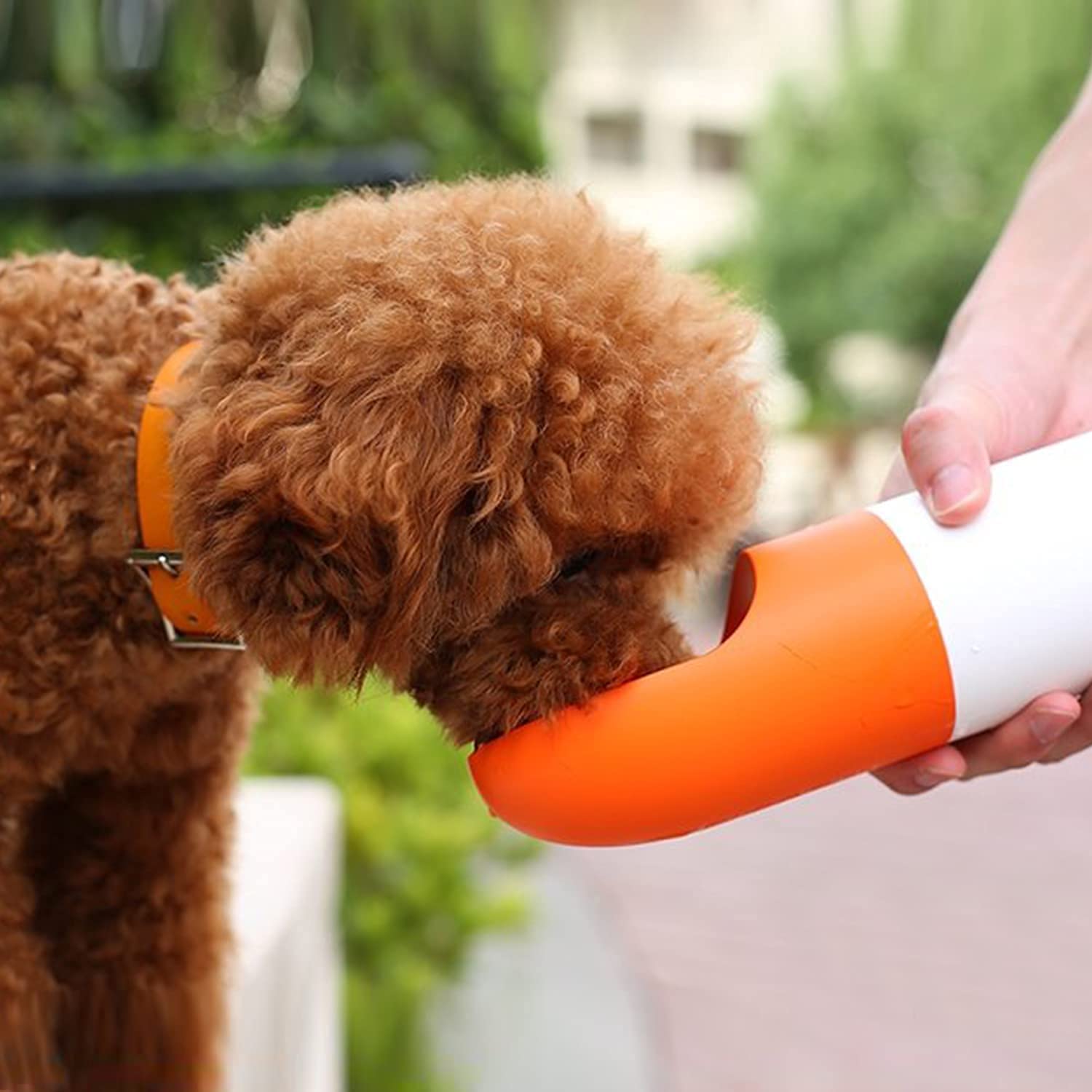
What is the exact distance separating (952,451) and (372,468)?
394 millimetres

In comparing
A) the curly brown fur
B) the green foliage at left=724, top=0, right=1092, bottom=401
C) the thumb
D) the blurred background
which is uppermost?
the thumb

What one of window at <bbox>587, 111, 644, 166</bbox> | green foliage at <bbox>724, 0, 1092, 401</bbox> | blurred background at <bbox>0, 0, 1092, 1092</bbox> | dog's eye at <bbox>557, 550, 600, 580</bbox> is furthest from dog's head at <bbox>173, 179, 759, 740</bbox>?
window at <bbox>587, 111, 644, 166</bbox>

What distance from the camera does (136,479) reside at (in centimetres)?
99

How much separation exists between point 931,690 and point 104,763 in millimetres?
603

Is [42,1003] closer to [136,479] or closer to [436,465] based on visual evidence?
[136,479]

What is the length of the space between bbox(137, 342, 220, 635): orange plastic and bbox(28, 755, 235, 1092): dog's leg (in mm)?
237

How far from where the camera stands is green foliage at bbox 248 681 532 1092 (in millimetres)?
2342

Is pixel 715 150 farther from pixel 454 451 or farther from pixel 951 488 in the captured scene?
pixel 454 451

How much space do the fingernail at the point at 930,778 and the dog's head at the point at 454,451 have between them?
8.2 inches

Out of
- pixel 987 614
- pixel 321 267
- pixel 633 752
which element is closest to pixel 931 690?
pixel 987 614

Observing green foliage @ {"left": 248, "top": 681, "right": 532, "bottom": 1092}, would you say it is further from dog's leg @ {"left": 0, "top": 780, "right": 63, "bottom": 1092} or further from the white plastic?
the white plastic

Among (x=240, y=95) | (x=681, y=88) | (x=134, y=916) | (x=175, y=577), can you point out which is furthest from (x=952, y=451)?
(x=681, y=88)

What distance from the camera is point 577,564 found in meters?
0.96

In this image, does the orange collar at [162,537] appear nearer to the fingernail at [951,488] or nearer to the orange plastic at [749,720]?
the orange plastic at [749,720]
